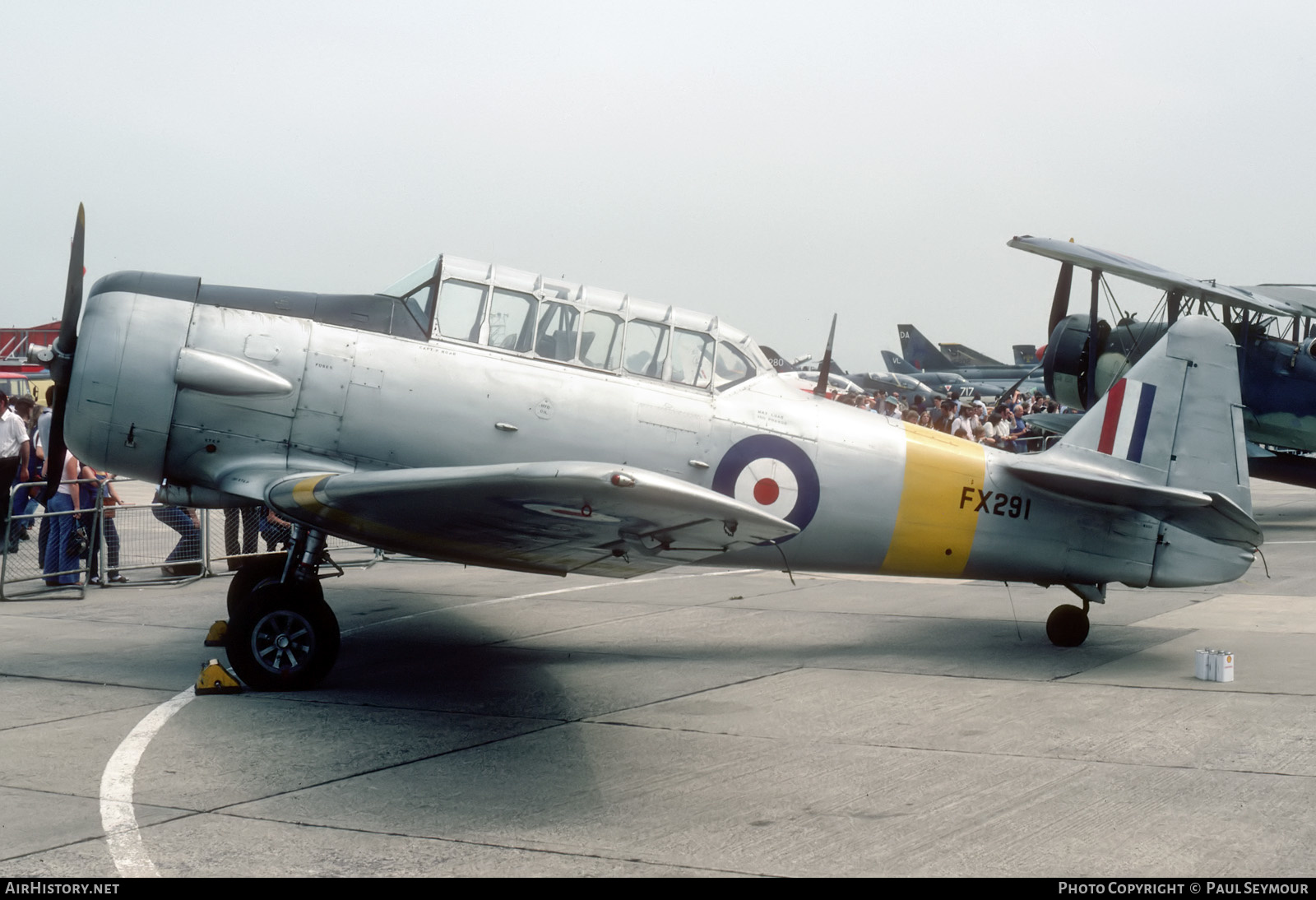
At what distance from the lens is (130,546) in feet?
40.7

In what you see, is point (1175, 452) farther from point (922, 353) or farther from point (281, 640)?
point (922, 353)

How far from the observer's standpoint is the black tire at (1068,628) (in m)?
8.23

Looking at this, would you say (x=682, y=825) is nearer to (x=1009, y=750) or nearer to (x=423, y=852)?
(x=423, y=852)

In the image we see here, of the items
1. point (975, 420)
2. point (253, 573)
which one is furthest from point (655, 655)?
point (975, 420)

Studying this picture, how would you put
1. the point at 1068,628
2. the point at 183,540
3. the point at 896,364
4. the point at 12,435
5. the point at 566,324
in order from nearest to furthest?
the point at 566,324 → the point at 1068,628 → the point at 183,540 → the point at 12,435 → the point at 896,364

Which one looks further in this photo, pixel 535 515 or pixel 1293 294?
pixel 1293 294

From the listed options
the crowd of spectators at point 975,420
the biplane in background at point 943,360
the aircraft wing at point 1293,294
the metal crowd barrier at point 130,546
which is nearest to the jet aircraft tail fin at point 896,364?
the biplane in background at point 943,360

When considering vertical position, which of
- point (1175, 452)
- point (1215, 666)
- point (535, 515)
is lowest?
point (1215, 666)

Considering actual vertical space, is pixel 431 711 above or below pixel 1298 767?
below

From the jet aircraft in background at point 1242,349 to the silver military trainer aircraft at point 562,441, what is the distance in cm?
806

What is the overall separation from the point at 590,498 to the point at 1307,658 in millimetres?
5570

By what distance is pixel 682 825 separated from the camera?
14.5 feet

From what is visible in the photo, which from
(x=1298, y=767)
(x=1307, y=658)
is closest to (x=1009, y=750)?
(x=1298, y=767)

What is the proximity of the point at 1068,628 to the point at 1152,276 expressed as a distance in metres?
9.40
